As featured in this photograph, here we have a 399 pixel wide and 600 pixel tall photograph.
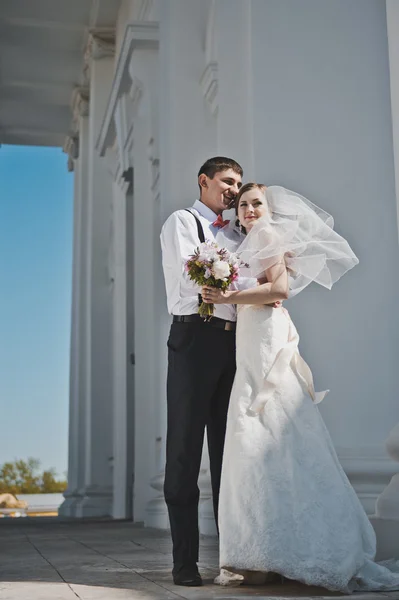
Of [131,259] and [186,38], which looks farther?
[131,259]

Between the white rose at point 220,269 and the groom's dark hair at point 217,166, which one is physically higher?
the groom's dark hair at point 217,166

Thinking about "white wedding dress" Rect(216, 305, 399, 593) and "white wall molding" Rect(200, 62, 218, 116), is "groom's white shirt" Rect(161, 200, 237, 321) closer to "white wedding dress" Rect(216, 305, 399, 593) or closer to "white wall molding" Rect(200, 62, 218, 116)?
"white wedding dress" Rect(216, 305, 399, 593)

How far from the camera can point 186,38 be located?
813cm

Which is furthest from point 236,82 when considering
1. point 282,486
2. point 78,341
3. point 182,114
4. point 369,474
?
point 78,341

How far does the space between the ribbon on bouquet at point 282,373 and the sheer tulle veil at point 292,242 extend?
31 centimetres

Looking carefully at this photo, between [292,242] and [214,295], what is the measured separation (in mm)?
467

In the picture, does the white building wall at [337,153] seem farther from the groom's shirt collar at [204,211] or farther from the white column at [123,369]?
the white column at [123,369]

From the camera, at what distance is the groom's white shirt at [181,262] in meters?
4.00

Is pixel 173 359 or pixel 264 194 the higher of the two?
pixel 264 194

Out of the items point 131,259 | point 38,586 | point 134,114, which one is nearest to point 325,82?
point 38,586

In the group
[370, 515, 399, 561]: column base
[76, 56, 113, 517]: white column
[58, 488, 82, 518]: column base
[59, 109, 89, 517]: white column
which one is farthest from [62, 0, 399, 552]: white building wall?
[59, 109, 89, 517]: white column

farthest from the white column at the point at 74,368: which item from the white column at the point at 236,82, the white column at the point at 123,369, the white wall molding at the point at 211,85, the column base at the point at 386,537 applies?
the column base at the point at 386,537

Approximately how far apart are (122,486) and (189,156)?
5.94 m

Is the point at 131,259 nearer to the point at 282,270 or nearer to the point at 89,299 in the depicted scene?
the point at 89,299
